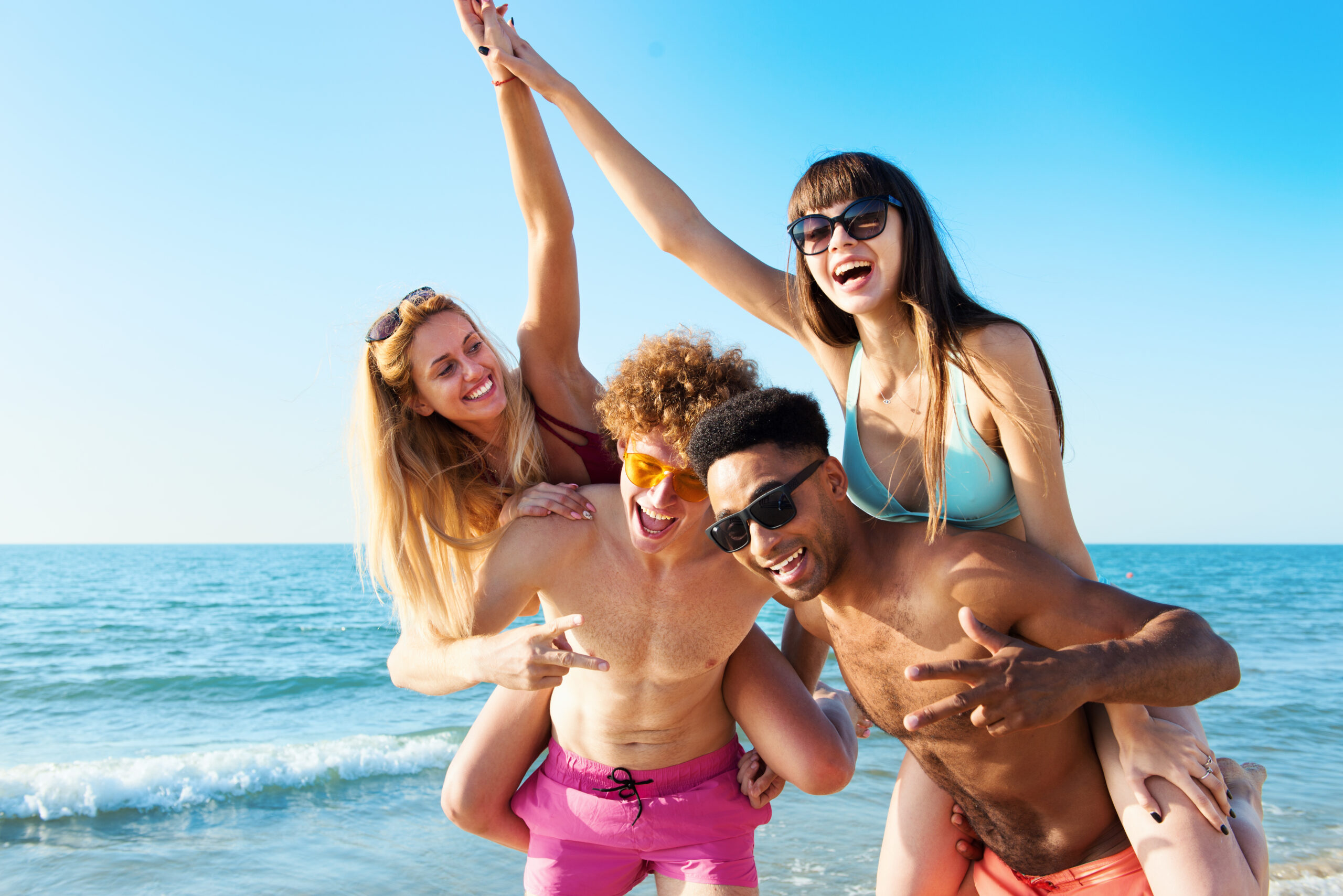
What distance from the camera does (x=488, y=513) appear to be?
13.9 feet

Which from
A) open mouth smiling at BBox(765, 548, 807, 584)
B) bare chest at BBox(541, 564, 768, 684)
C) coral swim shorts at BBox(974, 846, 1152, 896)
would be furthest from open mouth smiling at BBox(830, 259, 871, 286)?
coral swim shorts at BBox(974, 846, 1152, 896)

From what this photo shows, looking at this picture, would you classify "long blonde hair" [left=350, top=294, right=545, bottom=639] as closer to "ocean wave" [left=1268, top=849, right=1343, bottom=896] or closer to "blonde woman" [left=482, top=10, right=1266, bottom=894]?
"blonde woman" [left=482, top=10, right=1266, bottom=894]

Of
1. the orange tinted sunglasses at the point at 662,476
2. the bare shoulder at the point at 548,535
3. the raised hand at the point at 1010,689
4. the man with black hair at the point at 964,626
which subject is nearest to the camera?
the raised hand at the point at 1010,689

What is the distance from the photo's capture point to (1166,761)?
280 cm

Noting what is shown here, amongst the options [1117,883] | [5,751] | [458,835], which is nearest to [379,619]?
[5,751]

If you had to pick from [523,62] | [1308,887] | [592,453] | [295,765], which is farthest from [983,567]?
[295,765]

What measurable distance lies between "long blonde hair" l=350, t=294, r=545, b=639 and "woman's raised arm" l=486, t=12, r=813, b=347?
1.01m

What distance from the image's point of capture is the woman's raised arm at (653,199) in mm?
3980

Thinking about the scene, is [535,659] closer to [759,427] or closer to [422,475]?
[759,427]

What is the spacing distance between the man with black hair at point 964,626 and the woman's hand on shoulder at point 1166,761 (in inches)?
2.4

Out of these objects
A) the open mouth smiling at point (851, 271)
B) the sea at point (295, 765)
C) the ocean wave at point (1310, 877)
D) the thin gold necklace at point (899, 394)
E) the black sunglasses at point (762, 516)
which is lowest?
the sea at point (295, 765)

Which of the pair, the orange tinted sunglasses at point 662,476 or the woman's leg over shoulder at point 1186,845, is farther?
the orange tinted sunglasses at point 662,476

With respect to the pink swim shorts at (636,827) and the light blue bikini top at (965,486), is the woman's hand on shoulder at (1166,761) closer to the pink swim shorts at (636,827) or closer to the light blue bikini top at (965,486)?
the light blue bikini top at (965,486)

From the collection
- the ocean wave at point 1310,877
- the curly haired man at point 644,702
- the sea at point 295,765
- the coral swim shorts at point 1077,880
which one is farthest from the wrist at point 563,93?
the ocean wave at point 1310,877
